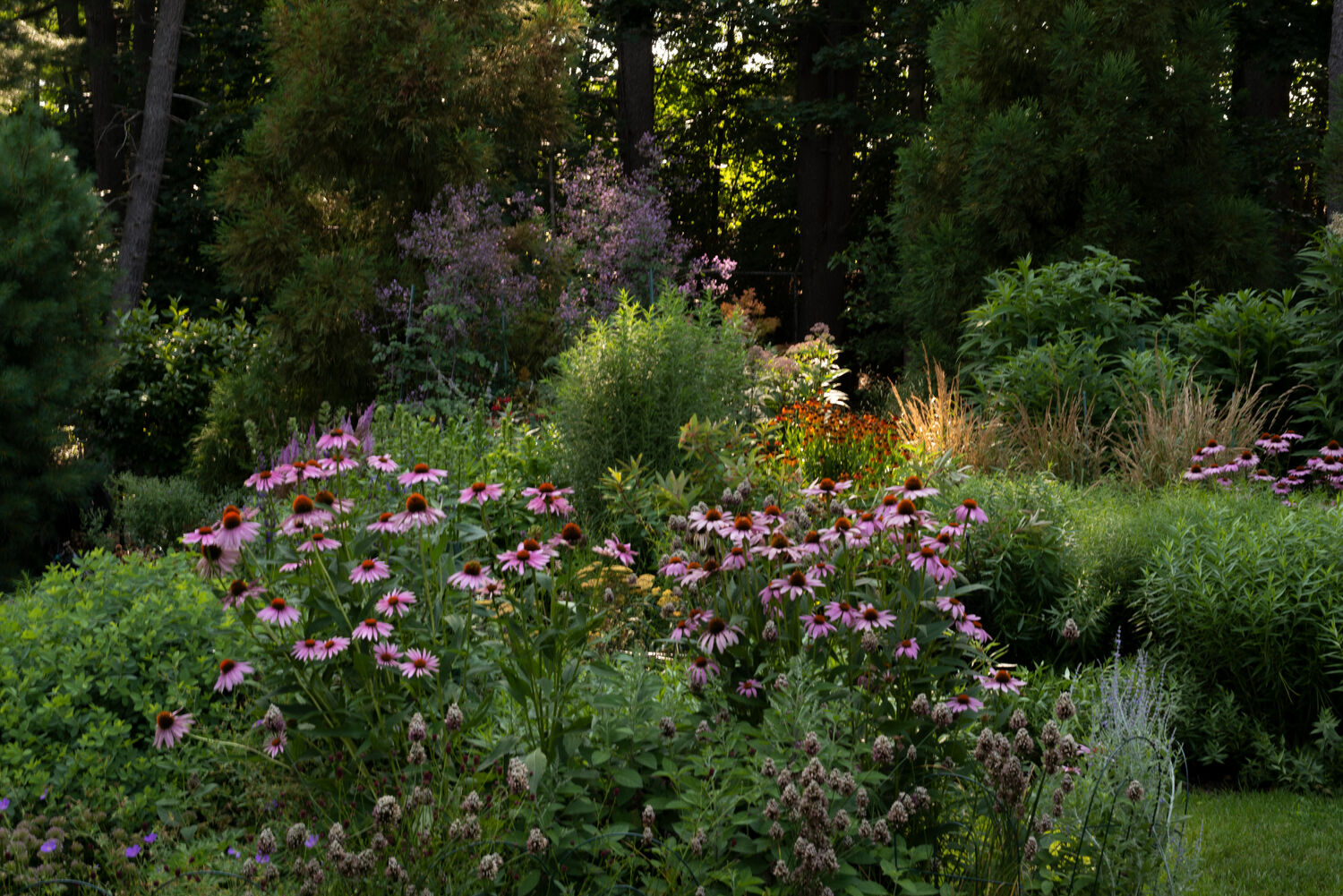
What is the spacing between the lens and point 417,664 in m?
2.32

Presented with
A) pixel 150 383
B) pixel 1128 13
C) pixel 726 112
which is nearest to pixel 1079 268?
pixel 1128 13

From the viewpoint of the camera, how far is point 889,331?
1323 centimetres

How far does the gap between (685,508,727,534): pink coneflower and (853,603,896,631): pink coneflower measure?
17.6 inches

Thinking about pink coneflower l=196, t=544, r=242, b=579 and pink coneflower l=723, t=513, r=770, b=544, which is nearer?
pink coneflower l=196, t=544, r=242, b=579

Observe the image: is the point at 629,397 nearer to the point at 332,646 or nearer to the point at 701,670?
the point at 701,670

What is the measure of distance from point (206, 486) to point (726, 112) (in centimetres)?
1187

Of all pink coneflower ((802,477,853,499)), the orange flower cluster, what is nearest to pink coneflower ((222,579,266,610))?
pink coneflower ((802,477,853,499))

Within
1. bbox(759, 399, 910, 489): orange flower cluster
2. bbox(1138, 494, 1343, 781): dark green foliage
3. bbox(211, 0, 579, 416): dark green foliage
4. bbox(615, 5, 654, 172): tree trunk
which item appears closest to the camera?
bbox(1138, 494, 1343, 781): dark green foliage

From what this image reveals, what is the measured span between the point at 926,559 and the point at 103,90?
17.6 m

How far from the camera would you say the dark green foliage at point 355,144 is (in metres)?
8.98

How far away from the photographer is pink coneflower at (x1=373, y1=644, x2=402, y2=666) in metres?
2.29

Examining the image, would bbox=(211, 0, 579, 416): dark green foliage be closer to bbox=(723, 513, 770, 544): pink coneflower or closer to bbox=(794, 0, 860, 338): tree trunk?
bbox=(794, 0, 860, 338): tree trunk

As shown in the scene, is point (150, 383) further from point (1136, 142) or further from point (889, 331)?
point (1136, 142)

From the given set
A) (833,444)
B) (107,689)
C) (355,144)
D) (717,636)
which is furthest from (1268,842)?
(355,144)
